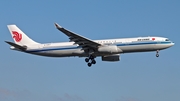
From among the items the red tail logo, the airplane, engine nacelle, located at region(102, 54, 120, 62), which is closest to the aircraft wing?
the airplane

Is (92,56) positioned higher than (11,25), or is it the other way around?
(11,25)

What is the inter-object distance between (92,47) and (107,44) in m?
2.44

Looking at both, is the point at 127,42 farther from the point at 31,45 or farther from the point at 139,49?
the point at 31,45

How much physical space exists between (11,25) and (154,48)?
25.6m

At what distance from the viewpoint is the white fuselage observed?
70.3 m

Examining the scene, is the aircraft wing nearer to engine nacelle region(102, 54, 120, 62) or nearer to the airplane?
the airplane

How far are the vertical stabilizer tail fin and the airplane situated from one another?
45cm

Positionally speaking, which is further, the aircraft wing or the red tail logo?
the red tail logo

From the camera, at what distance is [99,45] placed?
7131cm

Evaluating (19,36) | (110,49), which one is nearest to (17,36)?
(19,36)

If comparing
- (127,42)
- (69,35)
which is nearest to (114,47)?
(127,42)

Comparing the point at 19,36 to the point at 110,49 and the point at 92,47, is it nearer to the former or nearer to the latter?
the point at 92,47

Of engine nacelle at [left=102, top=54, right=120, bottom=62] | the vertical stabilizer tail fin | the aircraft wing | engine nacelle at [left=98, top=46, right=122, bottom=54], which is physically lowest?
engine nacelle at [left=102, top=54, right=120, bottom=62]

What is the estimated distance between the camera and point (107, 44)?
7150 centimetres
